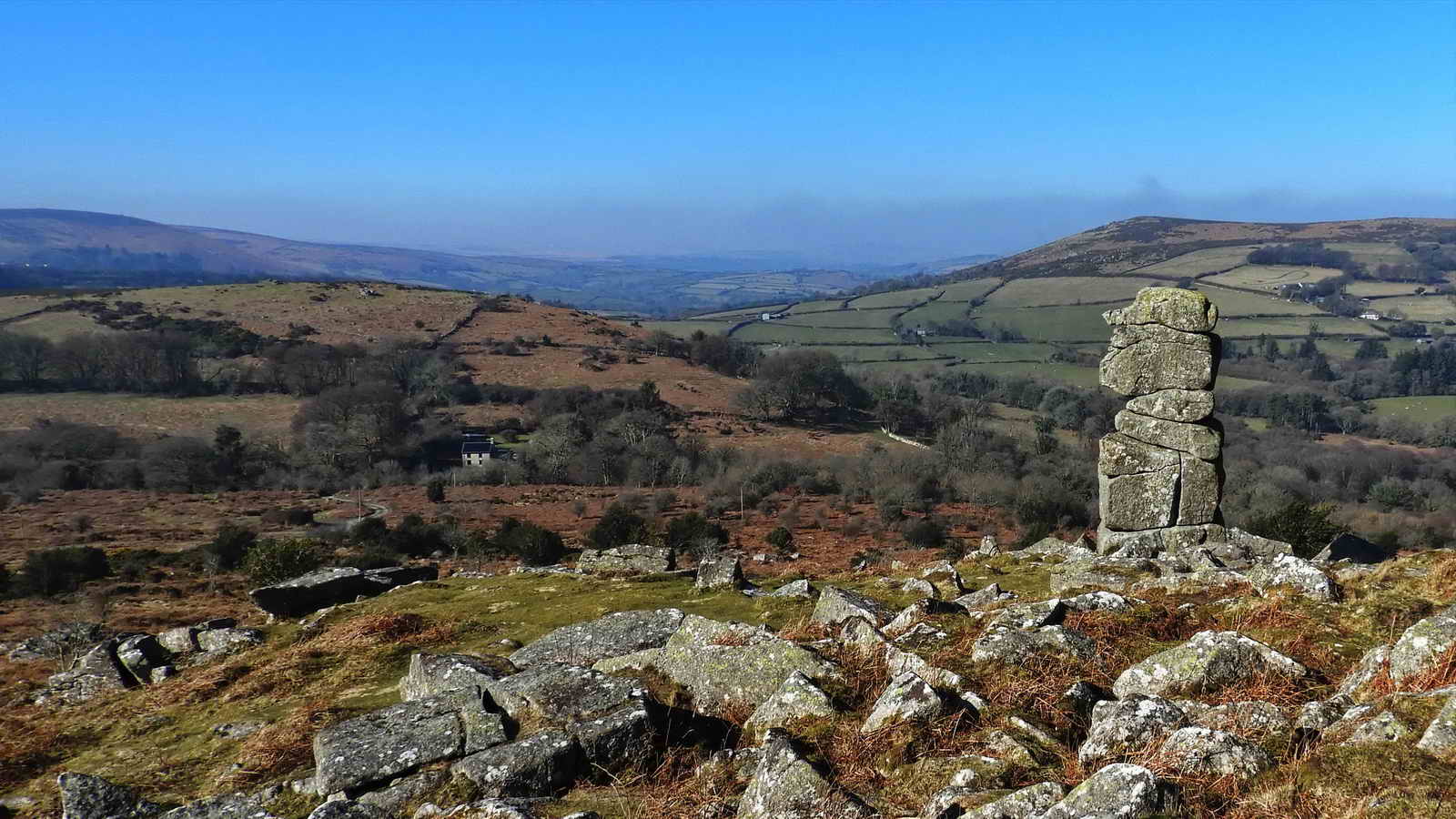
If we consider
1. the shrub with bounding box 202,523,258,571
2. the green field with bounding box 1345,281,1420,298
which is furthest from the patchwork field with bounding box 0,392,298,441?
the green field with bounding box 1345,281,1420,298

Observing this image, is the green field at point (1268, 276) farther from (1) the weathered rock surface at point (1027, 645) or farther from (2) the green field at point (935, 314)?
(1) the weathered rock surface at point (1027, 645)

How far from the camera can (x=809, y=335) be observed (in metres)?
171

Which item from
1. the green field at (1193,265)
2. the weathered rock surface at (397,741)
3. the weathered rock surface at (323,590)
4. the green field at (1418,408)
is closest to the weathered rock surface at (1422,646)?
the weathered rock surface at (397,741)

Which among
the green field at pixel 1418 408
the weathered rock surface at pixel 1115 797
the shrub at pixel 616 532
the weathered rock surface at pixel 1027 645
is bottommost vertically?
the green field at pixel 1418 408

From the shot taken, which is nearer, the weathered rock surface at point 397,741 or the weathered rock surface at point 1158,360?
the weathered rock surface at point 397,741

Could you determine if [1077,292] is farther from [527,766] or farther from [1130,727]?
[527,766]

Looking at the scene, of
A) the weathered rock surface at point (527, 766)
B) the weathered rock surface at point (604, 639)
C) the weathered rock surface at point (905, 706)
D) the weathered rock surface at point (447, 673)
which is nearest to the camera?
the weathered rock surface at point (527, 766)

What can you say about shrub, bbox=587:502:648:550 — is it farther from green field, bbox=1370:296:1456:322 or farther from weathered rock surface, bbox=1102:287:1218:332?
green field, bbox=1370:296:1456:322

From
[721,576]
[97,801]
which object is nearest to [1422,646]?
[97,801]

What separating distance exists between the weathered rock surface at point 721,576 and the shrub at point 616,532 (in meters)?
23.2

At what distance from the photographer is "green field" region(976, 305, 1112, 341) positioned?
495 feet

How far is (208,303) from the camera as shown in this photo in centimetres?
13212

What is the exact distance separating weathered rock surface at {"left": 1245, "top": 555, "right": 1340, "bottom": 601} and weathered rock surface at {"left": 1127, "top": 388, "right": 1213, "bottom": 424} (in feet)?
24.4

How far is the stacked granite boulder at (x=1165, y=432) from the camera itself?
1867 centimetres
